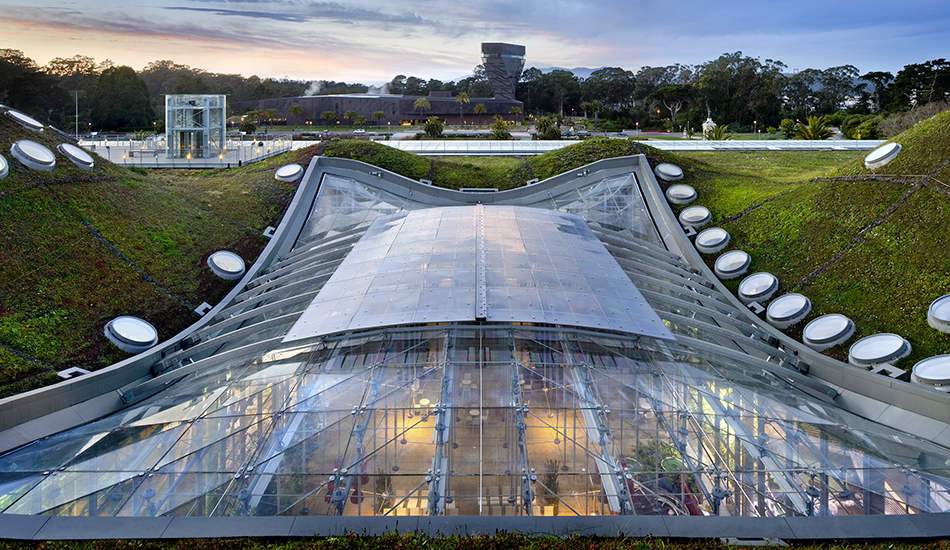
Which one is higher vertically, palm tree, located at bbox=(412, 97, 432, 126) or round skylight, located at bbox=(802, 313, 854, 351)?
palm tree, located at bbox=(412, 97, 432, 126)

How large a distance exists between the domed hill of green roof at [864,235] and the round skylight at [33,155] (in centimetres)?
2249

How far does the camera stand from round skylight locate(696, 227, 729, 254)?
22203 millimetres

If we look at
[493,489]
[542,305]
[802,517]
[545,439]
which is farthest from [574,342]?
[802,517]

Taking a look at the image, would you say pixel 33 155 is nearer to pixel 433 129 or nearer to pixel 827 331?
pixel 827 331

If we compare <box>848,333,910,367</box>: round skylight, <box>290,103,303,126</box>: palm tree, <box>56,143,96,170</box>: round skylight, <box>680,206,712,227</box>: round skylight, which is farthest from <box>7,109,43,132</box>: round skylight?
<box>290,103,303,126</box>: palm tree

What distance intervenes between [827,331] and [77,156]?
24.7m

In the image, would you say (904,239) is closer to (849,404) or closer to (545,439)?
(849,404)

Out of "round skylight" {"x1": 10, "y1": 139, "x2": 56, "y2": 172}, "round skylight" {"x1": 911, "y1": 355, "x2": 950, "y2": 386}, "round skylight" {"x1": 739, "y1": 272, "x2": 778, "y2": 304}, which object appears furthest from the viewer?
"round skylight" {"x1": 10, "y1": 139, "x2": 56, "y2": 172}

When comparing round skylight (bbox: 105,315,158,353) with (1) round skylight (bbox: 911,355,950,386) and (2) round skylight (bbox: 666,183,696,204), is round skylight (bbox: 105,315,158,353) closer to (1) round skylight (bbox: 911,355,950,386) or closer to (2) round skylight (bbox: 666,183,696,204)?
(2) round skylight (bbox: 666,183,696,204)

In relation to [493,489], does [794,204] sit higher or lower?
higher

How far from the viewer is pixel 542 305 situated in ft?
46.2

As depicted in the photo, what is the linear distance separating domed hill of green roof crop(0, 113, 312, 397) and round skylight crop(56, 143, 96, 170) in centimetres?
20

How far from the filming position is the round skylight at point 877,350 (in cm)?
1542

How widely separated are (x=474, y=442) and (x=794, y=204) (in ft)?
59.0
